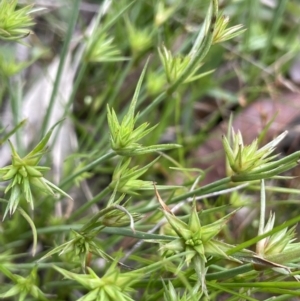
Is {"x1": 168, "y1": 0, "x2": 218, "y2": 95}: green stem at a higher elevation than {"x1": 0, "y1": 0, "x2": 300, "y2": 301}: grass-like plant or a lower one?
higher

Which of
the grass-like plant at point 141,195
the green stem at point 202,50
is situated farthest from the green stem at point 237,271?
the green stem at point 202,50

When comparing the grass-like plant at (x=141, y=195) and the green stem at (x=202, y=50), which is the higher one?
the green stem at (x=202, y=50)

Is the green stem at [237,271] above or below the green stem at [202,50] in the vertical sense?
below

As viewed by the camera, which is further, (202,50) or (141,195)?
(141,195)

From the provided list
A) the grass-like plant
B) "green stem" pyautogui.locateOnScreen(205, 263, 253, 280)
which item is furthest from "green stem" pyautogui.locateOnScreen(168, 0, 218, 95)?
"green stem" pyautogui.locateOnScreen(205, 263, 253, 280)

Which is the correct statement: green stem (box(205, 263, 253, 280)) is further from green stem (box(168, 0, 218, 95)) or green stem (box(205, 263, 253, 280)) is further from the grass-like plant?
green stem (box(168, 0, 218, 95))

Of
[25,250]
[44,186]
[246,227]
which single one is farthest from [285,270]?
[25,250]

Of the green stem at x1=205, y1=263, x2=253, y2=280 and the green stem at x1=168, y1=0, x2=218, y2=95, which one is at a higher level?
the green stem at x1=168, y1=0, x2=218, y2=95

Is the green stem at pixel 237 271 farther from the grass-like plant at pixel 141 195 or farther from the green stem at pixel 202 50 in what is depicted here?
the green stem at pixel 202 50
